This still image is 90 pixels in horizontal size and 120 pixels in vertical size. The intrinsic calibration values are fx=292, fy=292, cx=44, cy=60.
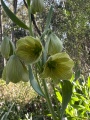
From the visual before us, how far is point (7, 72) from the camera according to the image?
57 cm

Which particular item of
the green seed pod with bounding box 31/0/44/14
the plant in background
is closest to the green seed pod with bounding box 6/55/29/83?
A: the plant in background

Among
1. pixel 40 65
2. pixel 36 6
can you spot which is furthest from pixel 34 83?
pixel 36 6

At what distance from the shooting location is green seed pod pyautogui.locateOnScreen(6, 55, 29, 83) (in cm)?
56

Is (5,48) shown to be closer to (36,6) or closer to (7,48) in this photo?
(7,48)

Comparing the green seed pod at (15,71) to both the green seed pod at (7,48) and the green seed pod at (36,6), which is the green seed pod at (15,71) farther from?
the green seed pod at (36,6)

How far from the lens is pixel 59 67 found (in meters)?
0.60

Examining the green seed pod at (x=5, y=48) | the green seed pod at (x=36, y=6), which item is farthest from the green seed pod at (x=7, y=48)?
the green seed pod at (x=36, y=6)

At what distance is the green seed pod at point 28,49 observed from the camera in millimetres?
551

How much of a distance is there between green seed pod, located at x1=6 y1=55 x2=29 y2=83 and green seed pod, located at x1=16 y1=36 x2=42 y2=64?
0.01m

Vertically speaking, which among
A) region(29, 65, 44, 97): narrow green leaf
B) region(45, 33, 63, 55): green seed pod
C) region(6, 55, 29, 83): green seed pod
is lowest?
region(29, 65, 44, 97): narrow green leaf

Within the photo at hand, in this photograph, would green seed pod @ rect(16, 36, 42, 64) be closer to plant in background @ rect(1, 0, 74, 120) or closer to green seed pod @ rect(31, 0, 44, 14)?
plant in background @ rect(1, 0, 74, 120)

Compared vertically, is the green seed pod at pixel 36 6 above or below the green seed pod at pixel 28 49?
above

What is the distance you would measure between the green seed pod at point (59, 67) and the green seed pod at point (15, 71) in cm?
5

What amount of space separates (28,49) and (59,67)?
8cm
